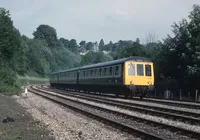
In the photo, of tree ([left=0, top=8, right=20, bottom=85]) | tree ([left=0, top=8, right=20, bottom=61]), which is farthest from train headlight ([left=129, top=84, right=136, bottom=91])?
tree ([left=0, top=8, right=20, bottom=61])

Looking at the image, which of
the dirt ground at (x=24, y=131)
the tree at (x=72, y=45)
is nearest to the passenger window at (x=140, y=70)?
the dirt ground at (x=24, y=131)

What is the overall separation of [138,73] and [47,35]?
4902 inches

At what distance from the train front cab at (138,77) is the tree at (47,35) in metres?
123

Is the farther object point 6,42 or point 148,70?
point 6,42

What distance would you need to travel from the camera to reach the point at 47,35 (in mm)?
150125

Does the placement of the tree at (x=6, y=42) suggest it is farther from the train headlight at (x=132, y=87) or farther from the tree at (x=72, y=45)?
the tree at (x=72, y=45)

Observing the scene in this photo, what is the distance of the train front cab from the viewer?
1089 inches

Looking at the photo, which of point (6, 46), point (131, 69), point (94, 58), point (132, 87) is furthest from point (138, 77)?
point (94, 58)

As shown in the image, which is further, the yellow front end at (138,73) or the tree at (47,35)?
the tree at (47,35)

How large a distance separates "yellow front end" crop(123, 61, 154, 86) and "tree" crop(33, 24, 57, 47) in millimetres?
122585

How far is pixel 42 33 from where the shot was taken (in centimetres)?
14962

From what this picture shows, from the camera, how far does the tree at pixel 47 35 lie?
5886 inches

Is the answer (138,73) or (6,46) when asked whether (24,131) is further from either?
(6,46)

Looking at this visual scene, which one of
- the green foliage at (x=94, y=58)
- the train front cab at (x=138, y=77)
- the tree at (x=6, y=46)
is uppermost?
the green foliage at (x=94, y=58)
